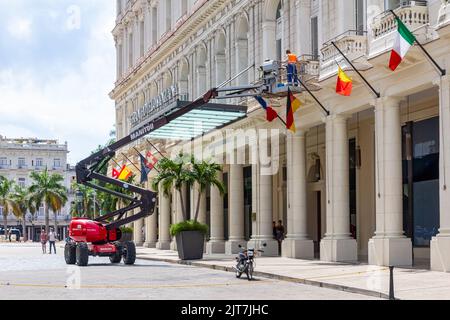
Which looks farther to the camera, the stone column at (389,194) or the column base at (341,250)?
the column base at (341,250)

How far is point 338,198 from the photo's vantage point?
30.3m

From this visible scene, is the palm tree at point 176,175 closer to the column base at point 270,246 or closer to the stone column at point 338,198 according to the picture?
the column base at point 270,246

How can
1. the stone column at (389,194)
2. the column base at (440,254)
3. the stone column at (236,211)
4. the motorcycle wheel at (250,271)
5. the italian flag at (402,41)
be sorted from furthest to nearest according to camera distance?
1. the stone column at (236,211)
2. the stone column at (389,194)
3. the motorcycle wheel at (250,271)
4. the column base at (440,254)
5. the italian flag at (402,41)

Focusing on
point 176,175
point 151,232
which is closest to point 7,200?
point 151,232

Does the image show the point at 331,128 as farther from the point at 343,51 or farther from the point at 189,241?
the point at 189,241

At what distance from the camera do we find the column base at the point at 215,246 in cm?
4325

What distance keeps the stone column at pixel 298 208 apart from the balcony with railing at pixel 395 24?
806 cm

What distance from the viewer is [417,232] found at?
31406 mm

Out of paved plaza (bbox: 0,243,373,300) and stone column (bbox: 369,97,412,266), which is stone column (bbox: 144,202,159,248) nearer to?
paved plaza (bbox: 0,243,373,300)

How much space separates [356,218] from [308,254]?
3.57 m

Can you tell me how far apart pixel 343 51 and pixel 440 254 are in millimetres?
8518

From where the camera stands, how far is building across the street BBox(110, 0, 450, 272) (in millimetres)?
25516

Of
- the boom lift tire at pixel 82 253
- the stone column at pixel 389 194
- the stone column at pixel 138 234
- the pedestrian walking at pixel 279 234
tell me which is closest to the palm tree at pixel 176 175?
the pedestrian walking at pixel 279 234

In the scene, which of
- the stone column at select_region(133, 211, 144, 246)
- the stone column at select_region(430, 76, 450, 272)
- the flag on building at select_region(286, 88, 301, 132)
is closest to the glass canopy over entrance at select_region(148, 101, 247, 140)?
the flag on building at select_region(286, 88, 301, 132)
